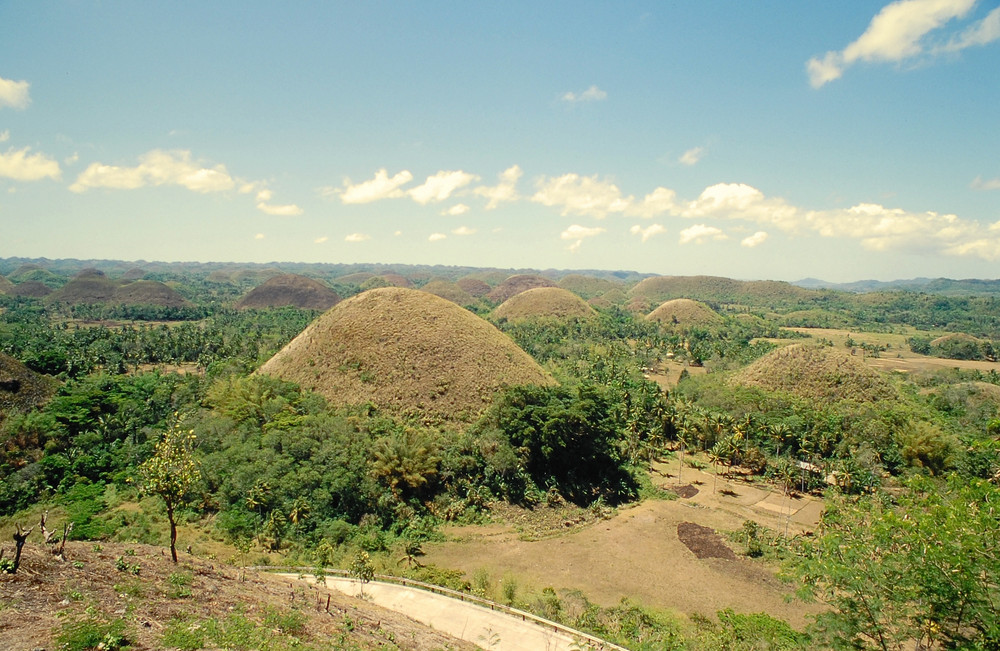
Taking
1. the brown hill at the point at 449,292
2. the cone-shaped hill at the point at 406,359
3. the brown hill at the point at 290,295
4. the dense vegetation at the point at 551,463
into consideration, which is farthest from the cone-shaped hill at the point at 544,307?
the cone-shaped hill at the point at 406,359

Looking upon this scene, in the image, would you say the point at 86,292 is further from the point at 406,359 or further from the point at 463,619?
the point at 463,619

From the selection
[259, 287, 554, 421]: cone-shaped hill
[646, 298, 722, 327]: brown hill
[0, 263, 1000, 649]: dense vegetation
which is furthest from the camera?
[646, 298, 722, 327]: brown hill

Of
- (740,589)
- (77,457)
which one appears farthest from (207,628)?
(77,457)

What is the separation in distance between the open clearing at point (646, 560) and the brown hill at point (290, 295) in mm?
136393

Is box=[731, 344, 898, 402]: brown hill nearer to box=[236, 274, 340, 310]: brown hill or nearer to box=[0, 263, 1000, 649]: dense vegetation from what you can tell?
box=[0, 263, 1000, 649]: dense vegetation

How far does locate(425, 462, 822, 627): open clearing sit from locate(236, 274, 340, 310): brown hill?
447ft

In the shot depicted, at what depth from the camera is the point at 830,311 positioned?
164 meters

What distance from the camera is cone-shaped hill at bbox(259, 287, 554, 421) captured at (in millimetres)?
41250

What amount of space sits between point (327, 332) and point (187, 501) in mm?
22428

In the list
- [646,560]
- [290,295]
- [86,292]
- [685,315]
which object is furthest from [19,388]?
[86,292]

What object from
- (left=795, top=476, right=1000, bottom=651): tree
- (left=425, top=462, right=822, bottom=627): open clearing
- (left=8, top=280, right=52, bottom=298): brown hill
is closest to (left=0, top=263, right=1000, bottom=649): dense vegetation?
(left=795, top=476, right=1000, bottom=651): tree

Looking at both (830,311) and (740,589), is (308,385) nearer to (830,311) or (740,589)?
(740,589)

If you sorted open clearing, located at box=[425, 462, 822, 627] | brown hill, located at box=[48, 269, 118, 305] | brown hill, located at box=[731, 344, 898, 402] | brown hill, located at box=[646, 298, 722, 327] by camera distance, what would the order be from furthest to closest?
brown hill, located at box=[48, 269, 118, 305]
brown hill, located at box=[646, 298, 722, 327]
brown hill, located at box=[731, 344, 898, 402]
open clearing, located at box=[425, 462, 822, 627]

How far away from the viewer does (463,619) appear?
786 inches
